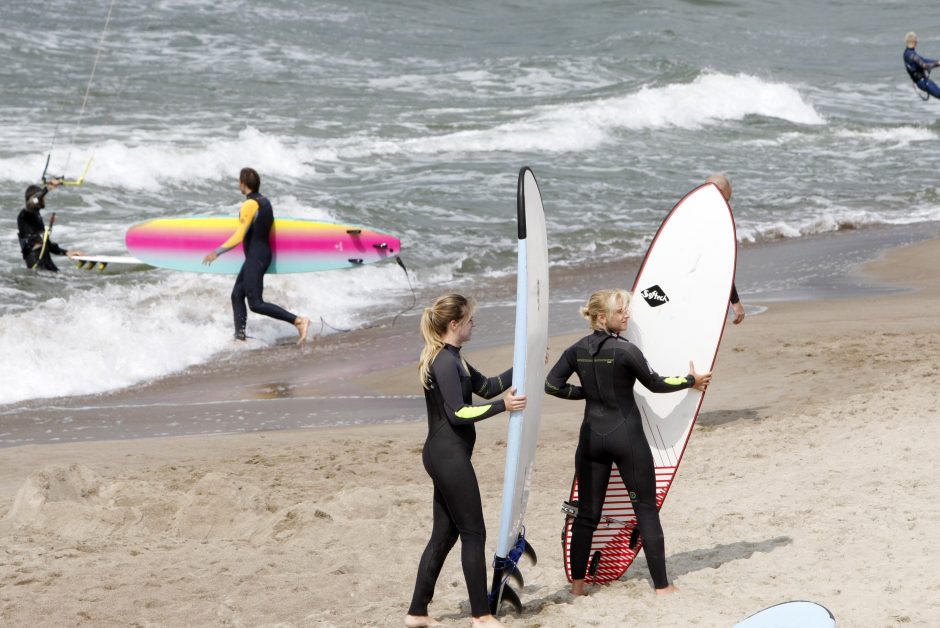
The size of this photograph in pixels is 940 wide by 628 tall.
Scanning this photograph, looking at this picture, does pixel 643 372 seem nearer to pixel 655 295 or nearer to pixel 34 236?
pixel 655 295

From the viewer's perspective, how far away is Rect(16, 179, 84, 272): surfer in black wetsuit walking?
1103 centimetres

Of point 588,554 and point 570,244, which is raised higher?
point 588,554

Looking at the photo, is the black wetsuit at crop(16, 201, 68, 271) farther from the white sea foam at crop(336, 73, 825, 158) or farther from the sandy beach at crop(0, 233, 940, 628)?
the white sea foam at crop(336, 73, 825, 158)

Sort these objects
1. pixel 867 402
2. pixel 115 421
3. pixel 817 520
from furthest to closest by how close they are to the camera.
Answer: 1. pixel 115 421
2. pixel 867 402
3. pixel 817 520

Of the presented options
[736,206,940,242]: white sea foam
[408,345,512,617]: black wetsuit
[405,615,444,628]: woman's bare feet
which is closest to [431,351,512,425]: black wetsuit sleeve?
[408,345,512,617]: black wetsuit

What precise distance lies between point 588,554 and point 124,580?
6.57 feet

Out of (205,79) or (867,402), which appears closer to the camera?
(867,402)

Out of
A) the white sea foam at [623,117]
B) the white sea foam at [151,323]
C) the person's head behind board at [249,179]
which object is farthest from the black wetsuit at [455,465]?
the white sea foam at [623,117]

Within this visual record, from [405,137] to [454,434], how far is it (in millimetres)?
16257

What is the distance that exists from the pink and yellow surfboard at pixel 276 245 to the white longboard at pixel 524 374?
252 inches

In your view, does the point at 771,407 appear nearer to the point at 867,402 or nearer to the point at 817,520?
the point at 867,402

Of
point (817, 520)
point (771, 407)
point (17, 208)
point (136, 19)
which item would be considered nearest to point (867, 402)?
point (771, 407)

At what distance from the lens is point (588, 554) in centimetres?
454

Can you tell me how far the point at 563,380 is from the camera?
4.44 metres
